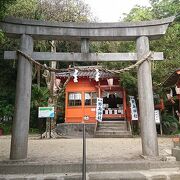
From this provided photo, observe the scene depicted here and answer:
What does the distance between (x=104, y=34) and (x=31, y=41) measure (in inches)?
95.0

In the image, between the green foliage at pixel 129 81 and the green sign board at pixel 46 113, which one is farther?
the green foliage at pixel 129 81

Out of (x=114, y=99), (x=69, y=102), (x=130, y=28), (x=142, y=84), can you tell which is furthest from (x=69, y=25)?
(x=114, y=99)

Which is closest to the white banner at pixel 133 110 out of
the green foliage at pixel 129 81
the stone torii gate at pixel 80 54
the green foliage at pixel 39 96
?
the green foliage at pixel 129 81

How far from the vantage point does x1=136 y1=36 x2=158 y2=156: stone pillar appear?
709cm

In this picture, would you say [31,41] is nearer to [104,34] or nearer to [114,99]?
[104,34]

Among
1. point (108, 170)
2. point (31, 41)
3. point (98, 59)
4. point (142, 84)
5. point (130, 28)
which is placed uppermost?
point (130, 28)

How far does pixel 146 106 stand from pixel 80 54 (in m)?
2.73

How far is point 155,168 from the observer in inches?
255

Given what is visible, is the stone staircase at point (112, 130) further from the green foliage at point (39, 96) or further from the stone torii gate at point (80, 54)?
the stone torii gate at point (80, 54)

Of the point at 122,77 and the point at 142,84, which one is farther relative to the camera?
the point at 122,77

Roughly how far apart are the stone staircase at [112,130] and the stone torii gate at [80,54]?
8501 millimetres

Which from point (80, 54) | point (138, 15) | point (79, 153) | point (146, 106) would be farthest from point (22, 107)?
point (138, 15)

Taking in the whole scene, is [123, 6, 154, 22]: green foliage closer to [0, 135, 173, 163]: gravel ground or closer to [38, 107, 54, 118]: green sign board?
[38, 107, 54, 118]: green sign board

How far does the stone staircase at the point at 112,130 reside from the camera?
1570cm
